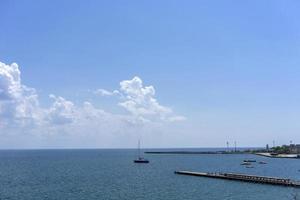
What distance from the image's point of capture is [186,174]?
119500 millimetres

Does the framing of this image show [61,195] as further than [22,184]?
No

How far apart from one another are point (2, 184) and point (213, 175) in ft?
166

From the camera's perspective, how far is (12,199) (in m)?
75.2

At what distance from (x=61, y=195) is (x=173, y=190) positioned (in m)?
21.7

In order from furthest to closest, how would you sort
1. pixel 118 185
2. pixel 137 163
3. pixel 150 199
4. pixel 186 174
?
pixel 137 163 < pixel 186 174 < pixel 118 185 < pixel 150 199

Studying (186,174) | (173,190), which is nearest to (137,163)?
(186,174)

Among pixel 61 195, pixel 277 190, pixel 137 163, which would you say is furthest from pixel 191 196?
pixel 137 163

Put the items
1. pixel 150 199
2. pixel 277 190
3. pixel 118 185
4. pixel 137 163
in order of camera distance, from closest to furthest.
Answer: pixel 150 199
pixel 277 190
pixel 118 185
pixel 137 163

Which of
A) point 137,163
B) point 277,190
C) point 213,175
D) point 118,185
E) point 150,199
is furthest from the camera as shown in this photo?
point 137,163

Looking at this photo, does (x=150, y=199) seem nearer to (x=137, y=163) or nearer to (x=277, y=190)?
(x=277, y=190)

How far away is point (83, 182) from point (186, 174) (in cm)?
3096

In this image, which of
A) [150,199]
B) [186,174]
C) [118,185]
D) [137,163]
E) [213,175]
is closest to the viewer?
[150,199]

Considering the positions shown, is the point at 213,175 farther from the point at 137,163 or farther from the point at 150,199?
the point at 137,163

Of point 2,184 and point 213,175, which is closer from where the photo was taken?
point 2,184
